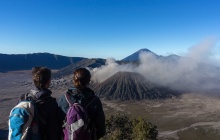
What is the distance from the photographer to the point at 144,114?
75062mm

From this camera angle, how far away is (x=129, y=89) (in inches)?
4446

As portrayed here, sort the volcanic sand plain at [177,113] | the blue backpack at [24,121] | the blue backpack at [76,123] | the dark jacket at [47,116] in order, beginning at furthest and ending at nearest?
the volcanic sand plain at [177,113]
the dark jacket at [47,116]
the blue backpack at [76,123]
the blue backpack at [24,121]

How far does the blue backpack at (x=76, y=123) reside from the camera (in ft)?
16.3

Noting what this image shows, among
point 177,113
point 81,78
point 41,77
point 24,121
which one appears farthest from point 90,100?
point 177,113

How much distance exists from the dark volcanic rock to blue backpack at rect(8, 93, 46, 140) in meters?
99.4

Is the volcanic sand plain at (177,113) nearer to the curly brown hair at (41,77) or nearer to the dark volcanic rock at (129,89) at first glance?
the dark volcanic rock at (129,89)

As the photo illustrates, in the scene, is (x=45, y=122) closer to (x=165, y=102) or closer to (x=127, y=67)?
(x=165, y=102)

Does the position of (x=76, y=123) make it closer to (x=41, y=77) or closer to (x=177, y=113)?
(x=41, y=77)

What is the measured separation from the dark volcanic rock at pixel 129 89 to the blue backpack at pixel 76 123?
325 ft

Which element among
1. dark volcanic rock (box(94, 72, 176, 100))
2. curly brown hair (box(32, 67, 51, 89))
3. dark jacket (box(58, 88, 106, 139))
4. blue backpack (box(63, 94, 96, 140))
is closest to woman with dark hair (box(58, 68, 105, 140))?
dark jacket (box(58, 88, 106, 139))

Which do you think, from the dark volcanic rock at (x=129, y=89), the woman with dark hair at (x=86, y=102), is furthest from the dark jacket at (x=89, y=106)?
Result: the dark volcanic rock at (x=129, y=89)

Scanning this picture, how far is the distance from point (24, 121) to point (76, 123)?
857 millimetres

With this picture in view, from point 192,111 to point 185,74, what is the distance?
77.4 m

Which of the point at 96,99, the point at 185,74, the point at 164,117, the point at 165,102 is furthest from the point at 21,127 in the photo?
the point at 185,74
